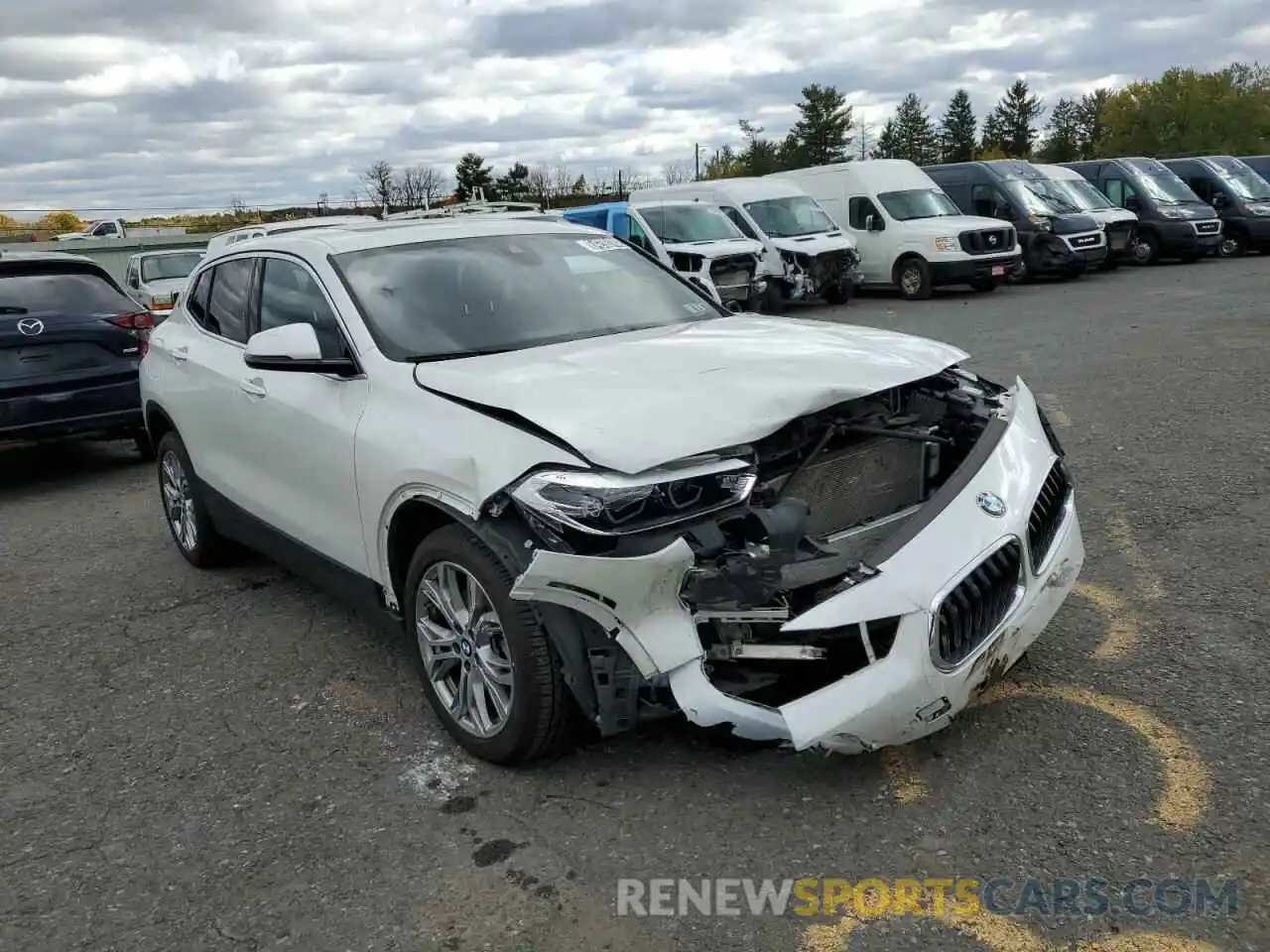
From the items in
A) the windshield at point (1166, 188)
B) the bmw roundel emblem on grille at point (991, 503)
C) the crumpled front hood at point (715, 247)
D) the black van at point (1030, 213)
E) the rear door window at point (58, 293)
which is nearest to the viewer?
the bmw roundel emblem on grille at point (991, 503)

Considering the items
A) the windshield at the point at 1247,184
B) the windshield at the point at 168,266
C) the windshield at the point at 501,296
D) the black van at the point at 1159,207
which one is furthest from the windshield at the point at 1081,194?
the windshield at the point at 501,296

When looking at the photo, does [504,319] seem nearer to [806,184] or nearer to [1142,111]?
[806,184]

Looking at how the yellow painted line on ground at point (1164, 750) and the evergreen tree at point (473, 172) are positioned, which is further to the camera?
the evergreen tree at point (473, 172)

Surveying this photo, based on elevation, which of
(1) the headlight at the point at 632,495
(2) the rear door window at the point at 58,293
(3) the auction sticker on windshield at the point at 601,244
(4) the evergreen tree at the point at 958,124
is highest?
(4) the evergreen tree at the point at 958,124

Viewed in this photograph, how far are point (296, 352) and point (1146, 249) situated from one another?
2200cm

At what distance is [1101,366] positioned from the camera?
10.2 m

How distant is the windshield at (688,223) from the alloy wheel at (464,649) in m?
14.6

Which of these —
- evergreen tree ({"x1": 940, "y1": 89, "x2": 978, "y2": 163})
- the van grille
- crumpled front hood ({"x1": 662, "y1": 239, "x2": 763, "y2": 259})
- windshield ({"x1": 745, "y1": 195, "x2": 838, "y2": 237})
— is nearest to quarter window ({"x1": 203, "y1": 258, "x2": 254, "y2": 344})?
crumpled front hood ({"x1": 662, "y1": 239, "x2": 763, "y2": 259})

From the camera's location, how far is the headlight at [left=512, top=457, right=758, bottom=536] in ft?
9.93

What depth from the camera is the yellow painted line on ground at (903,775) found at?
3.19 metres

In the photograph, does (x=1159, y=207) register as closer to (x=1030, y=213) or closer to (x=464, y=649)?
(x=1030, y=213)

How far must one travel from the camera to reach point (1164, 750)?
10.9 ft

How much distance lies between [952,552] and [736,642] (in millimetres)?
674

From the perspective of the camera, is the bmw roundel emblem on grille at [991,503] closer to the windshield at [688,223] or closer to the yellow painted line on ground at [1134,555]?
the yellow painted line on ground at [1134,555]
